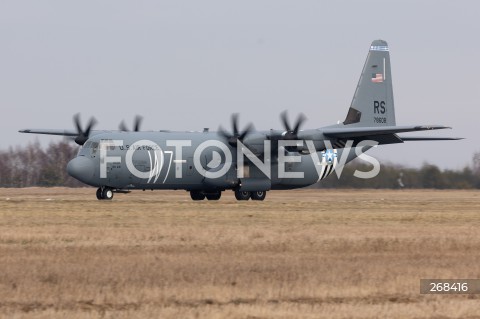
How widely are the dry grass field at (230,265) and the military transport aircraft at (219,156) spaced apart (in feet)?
33.2

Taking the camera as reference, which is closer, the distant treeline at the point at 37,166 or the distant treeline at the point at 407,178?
the distant treeline at the point at 407,178

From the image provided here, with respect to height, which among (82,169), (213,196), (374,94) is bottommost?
(213,196)

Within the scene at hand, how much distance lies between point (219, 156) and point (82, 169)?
6474 millimetres

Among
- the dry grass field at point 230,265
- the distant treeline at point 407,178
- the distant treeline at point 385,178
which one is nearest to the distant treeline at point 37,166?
the distant treeline at point 385,178

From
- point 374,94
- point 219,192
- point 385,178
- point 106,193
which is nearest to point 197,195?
point 219,192

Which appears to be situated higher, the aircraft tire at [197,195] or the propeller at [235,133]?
the propeller at [235,133]

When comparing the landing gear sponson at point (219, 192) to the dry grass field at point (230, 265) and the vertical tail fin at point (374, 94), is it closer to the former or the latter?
the vertical tail fin at point (374, 94)

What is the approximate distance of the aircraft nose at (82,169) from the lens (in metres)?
39.8

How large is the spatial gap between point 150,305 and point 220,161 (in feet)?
94.7

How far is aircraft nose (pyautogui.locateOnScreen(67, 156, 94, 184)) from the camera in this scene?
130ft

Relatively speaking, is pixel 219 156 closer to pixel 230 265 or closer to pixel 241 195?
pixel 241 195

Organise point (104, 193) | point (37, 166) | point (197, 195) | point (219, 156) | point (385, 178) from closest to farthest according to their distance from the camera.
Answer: point (104, 193), point (219, 156), point (197, 195), point (385, 178), point (37, 166)

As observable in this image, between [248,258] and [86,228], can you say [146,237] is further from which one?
[248,258]

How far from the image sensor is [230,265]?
57.3ft
